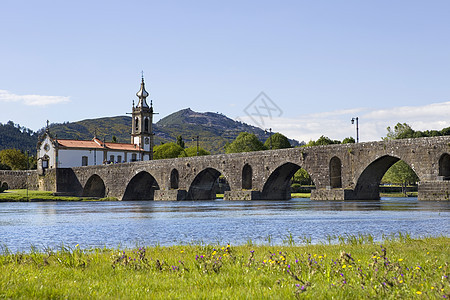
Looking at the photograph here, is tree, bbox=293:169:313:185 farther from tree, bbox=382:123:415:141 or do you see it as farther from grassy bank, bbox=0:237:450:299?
grassy bank, bbox=0:237:450:299

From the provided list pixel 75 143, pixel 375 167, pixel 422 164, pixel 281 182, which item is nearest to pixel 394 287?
pixel 422 164

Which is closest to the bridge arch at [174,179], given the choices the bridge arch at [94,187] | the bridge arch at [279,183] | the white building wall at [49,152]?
the bridge arch at [279,183]

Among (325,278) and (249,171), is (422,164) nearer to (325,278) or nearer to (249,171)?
(249,171)

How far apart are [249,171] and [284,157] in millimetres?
8091

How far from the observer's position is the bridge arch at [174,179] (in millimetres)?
79125

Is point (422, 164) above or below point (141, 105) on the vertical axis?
below

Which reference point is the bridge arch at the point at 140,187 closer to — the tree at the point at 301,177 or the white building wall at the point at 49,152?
the white building wall at the point at 49,152

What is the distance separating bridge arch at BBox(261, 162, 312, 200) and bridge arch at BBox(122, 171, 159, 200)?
81.1 feet

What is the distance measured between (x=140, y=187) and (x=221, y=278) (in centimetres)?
8047

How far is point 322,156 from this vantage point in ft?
190

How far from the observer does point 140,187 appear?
293 ft

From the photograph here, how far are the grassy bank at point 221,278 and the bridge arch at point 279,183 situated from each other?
1993 inches

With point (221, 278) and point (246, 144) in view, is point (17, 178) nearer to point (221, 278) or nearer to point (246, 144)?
point (246, 144)

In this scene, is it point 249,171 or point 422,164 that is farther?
point 249,171
